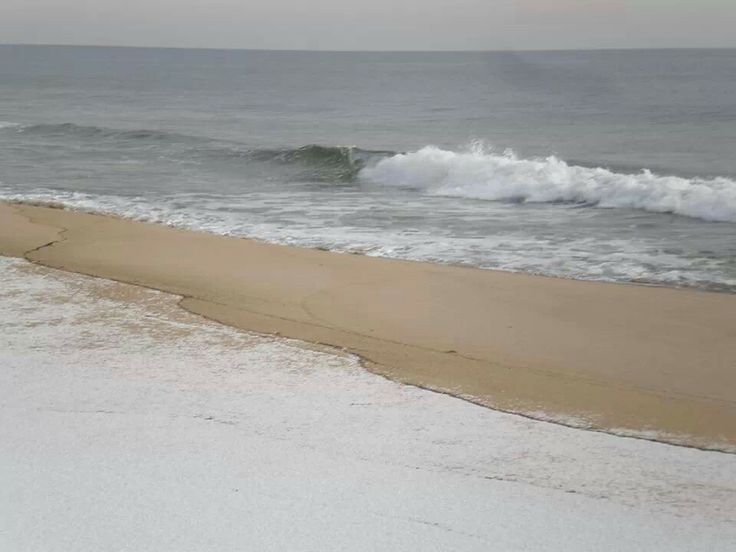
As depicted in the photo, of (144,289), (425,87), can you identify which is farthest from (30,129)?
(425,87)

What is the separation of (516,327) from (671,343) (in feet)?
3.12

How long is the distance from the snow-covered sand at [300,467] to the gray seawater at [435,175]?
13.6 ft

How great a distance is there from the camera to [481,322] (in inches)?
255

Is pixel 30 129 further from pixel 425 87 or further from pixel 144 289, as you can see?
pixel 425 87

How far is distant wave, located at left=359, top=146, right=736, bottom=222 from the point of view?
13399 millimetres

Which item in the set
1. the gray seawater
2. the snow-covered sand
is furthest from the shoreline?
the gray seawater

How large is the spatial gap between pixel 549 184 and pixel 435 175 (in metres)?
2.74

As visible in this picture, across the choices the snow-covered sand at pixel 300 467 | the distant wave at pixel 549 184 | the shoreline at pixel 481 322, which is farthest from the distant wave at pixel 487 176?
the snow-covered sand at pixel 300 467

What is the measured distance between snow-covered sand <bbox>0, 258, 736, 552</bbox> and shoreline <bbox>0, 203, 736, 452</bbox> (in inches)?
13.9

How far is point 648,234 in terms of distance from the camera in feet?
36.9

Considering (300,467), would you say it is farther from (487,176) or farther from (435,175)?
(435,175)

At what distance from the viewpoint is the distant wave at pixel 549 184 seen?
1340cm

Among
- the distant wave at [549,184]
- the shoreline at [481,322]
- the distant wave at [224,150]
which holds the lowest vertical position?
the shoreline at [481,322]

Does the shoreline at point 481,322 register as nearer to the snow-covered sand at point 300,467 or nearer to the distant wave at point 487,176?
the snow-covered sand at point 300,467
